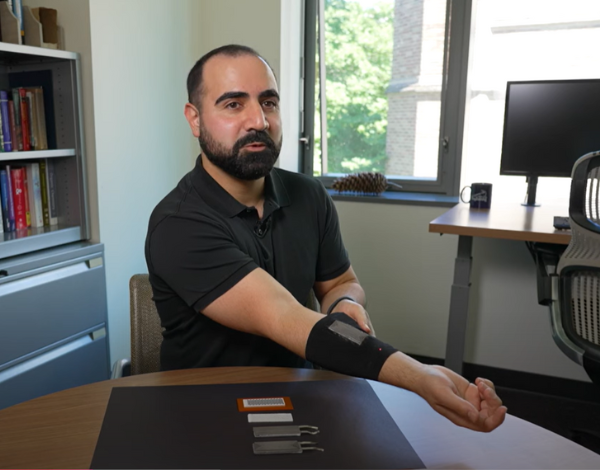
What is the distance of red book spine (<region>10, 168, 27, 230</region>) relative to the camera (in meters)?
2.19

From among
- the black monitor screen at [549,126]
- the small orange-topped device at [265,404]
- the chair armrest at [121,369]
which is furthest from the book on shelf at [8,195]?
the black monitor screen at [549,126]

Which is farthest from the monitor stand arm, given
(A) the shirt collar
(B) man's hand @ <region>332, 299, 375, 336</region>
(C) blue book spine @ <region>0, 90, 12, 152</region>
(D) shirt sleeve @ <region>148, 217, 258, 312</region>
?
(C) blue book spine @ <region>0, 90, 12, 152</region>

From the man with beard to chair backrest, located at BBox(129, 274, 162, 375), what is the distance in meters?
0.17

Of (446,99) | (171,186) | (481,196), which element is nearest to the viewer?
(481,196)

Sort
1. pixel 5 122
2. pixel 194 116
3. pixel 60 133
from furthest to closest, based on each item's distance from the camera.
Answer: pixel 60 133, pixel 5 122, pixel 194 116

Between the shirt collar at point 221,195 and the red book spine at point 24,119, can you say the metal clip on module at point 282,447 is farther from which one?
the red book spine at point 24,119

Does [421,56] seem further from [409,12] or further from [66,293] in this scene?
[66,293]

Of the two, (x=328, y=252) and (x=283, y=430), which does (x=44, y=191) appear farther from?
(x=283, y=430)

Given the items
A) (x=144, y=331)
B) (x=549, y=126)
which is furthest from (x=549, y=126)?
(x=144, y=331)

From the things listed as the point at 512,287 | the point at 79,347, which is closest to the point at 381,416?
the point at 79,347

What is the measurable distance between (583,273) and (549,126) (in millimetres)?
980

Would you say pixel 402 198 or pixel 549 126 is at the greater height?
pixel 549 126

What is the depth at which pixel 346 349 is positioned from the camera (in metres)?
1.00

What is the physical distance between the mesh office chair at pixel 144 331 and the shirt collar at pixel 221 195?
0.34 metres
